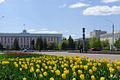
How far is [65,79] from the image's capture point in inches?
240

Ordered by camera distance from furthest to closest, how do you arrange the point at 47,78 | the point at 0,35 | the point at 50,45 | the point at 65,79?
the point at 0,35
the point at 50,45
the point at 47,78
the point at 65,79

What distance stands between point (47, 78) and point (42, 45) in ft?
455

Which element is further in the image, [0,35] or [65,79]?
[0,35]

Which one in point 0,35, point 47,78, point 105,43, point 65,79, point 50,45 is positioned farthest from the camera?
point 0,35

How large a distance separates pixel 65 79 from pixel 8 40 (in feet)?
593

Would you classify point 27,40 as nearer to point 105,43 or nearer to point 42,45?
point 42,45

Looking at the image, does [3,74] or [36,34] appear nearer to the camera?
[3,74]

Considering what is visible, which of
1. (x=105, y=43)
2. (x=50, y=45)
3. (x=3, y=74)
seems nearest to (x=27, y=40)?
(x=50, y=45)

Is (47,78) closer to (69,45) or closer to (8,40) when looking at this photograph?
(69,45)

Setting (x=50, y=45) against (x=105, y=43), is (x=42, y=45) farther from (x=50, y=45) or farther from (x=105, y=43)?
(x=105, y=43)

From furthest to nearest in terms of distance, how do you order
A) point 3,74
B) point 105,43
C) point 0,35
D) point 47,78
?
1. point 0,35
2. point 105,43
3. point 3,74
4. point 47,78

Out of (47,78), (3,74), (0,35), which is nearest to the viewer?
(47,78)

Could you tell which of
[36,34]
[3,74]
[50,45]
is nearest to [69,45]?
[50,45]

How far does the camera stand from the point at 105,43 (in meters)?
142
